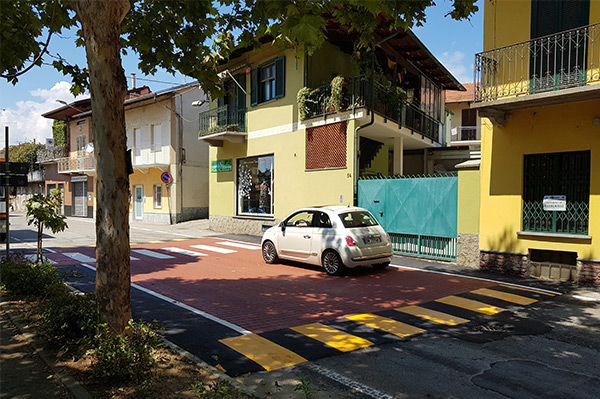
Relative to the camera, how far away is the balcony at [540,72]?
931cm

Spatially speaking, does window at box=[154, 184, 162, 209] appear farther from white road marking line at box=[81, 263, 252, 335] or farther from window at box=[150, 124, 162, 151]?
white road marking line at box=[81, 263, 252, 335]

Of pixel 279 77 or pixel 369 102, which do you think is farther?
pixel 279 77

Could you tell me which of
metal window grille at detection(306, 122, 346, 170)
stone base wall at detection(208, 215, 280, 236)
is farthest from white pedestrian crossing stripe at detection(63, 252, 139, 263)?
Answer: metal window grille at detection(306, 122, 346, 170)

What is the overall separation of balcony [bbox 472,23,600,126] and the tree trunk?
8.67m

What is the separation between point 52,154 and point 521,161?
4063cm

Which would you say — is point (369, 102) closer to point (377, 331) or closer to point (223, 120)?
point (223, 120)

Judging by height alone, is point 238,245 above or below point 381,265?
below

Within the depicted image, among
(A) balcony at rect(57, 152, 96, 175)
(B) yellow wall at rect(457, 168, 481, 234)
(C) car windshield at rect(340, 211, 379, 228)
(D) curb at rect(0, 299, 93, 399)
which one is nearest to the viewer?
(D) curb at rect(0, 299, 93, 399)

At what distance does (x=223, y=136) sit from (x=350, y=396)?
56.6 ft

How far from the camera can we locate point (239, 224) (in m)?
20.7

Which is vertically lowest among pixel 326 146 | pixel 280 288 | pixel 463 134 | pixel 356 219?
pixel 280 288

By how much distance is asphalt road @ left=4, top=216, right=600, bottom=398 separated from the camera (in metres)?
4.39

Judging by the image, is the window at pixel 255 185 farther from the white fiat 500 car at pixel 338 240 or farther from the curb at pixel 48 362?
the curb at pixel 48 362

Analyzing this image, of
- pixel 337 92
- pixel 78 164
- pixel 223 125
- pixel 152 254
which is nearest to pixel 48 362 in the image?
pixel 152 254
